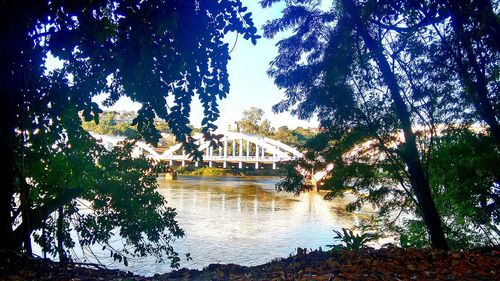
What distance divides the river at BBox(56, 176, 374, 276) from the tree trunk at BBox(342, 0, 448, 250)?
527 centimetres

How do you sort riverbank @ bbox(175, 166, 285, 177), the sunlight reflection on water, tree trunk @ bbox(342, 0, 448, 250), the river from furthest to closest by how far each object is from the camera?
1. riverbank @ bbox(175, 166, 285, 177)
2. the sunlight reflection on water
3. the river
4. tree trunk @ bbox(342, 0, 448, 250)

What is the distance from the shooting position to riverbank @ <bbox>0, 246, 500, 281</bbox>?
2.59 metres

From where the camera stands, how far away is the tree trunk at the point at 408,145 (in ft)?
16.6

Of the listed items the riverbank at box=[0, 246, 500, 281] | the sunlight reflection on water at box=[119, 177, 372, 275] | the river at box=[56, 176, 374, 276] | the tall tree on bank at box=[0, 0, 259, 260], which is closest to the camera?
the tall tree on bank at box=[0, 0, 259, 260]

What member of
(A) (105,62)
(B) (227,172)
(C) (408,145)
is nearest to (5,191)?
(A) (105,62)

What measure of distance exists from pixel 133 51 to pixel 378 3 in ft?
9.93

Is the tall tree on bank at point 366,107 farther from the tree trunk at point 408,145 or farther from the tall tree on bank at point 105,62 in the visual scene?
the tall tree on bank at point 105,62

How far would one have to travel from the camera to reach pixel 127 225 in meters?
5.79

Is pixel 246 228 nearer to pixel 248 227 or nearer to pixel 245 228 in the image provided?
pixel 245 228

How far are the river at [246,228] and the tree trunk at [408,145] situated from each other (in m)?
5.27

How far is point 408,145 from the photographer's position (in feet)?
16.9

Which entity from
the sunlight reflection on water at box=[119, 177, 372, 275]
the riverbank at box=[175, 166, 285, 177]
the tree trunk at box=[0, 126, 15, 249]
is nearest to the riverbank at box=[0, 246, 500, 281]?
the tree trunk at box=[0, 126, 15, 249]

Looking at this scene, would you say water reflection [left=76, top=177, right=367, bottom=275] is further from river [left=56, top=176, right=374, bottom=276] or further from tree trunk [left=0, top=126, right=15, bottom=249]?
tree trunk [left=0, top=126, right=15, bottom=249]

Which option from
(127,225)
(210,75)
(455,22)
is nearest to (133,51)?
(210,75)
